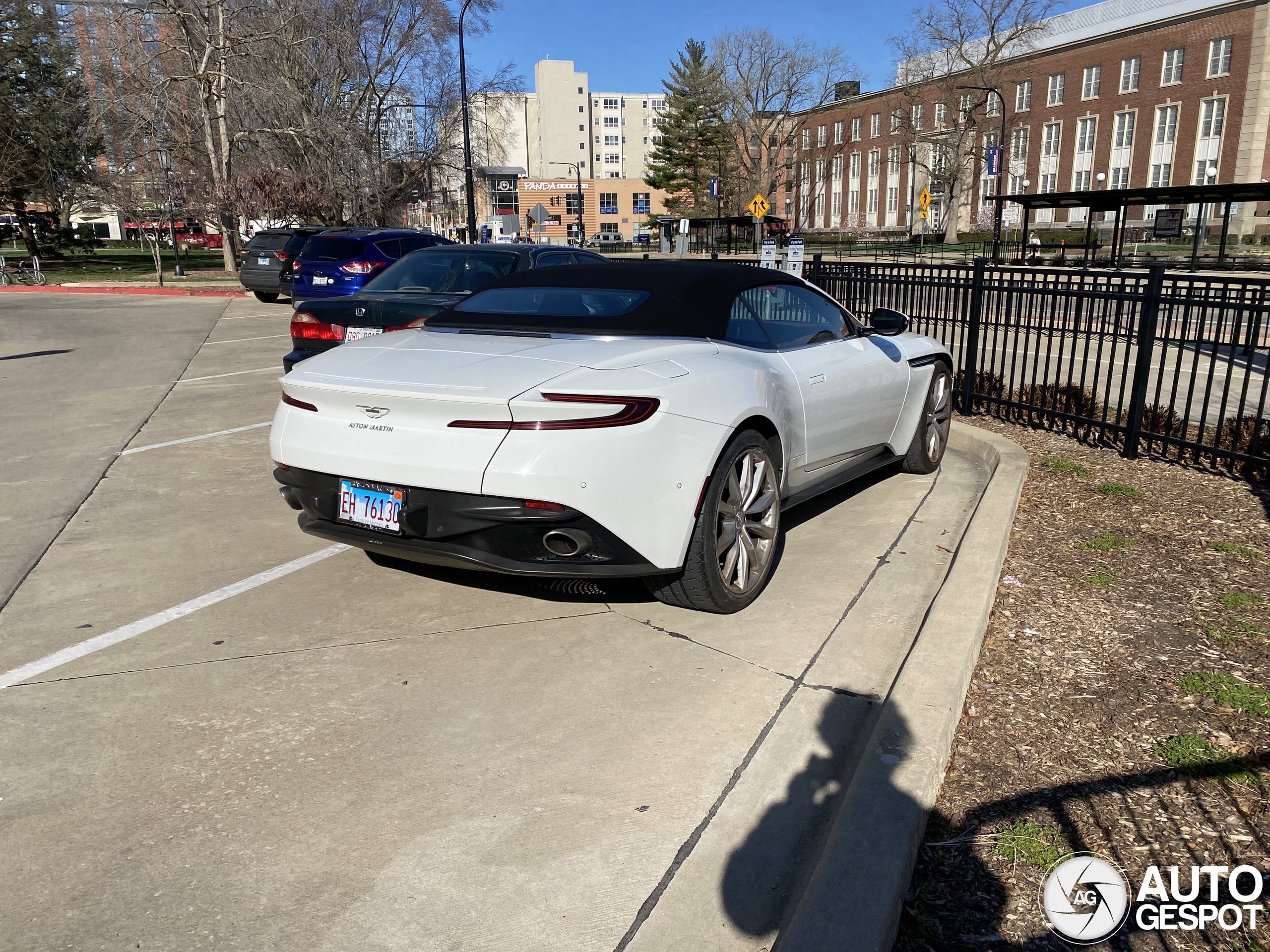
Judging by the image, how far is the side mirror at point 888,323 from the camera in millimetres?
5707

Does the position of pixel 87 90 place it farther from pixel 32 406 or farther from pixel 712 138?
pixel 712 138

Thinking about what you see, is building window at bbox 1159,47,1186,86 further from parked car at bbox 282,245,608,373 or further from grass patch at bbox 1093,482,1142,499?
grass patch at bbox 1093,482,1142,499

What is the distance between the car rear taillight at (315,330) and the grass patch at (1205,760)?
250 inches

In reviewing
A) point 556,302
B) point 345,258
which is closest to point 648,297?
point 556,302

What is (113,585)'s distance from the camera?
472 cm

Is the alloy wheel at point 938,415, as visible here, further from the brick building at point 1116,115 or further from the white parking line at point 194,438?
the brick building at point 1116,115

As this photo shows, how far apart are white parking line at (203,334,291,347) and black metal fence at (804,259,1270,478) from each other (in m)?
9.42

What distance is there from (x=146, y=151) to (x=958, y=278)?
33.9 metres

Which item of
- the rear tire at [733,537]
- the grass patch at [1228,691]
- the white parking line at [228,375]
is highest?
the rear tire at [733,537]

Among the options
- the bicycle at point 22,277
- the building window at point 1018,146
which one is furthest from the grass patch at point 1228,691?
the building window at point 1018,146

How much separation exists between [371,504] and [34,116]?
53094 mm

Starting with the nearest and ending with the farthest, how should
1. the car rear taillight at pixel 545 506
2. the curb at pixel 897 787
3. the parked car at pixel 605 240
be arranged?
the curb at pixel 897 787
the car rear taillight at pixel 545 506
the parked car at pixel 605 240

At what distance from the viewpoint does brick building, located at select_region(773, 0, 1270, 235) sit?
57.3m

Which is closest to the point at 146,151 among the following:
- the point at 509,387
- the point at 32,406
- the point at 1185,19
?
the point at 32,406
